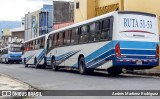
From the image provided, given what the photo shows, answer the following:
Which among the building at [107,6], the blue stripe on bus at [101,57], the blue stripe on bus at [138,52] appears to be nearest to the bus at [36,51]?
the building at [107,6]

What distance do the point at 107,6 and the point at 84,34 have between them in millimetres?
12520

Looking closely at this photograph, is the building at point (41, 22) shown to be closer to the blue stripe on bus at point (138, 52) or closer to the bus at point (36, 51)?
the bus at point (36, 51)

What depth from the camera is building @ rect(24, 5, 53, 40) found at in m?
66.8

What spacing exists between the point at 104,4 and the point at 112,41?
16750mm

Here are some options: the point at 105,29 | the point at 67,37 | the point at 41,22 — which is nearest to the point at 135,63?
the point at 105,29

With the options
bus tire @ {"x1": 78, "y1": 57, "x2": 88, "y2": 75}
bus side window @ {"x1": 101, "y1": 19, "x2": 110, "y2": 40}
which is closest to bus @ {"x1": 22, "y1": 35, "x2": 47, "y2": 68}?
bus tire @ {"x1": 78, "y1": 57, "x2": 88, "y2": 75}

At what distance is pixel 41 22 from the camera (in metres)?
67.9

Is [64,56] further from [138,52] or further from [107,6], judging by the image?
[107,6]

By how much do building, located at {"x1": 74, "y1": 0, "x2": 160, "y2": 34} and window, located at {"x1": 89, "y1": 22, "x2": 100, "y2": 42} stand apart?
612 cm

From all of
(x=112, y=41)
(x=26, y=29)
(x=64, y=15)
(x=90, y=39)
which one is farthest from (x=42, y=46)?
(x=26, y=29)

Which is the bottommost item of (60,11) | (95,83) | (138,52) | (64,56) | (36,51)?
(95,83)

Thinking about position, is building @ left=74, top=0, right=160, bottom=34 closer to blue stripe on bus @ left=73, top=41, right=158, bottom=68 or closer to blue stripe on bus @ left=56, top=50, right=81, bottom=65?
blue stripe on bus @ left=56, top=50, right=81, bottom=65

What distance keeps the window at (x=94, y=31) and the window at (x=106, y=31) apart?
535 millimetres

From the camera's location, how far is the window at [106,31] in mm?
17969
